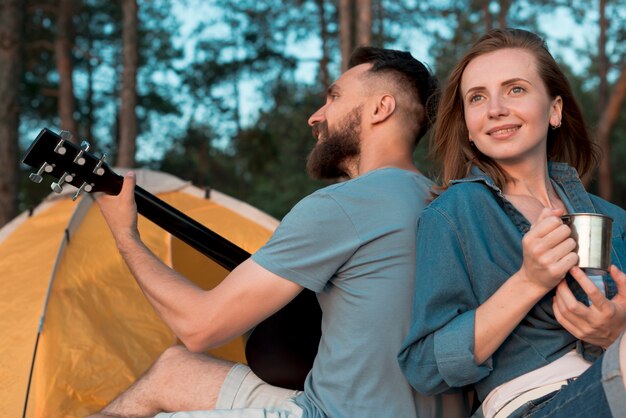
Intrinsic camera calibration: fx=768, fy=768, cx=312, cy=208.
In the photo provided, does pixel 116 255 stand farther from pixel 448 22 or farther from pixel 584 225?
pixel 448 22

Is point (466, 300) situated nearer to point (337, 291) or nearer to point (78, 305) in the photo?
point (337, 291)

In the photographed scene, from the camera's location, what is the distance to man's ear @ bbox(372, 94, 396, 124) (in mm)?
2473

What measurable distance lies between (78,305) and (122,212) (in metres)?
1.43

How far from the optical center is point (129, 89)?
1228 centimetres

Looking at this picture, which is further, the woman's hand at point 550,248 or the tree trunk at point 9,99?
the tree trunk at point 9,99

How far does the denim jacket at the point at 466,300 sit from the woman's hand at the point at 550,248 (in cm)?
18

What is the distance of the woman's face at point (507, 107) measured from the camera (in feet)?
6.61

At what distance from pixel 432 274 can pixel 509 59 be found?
66cm

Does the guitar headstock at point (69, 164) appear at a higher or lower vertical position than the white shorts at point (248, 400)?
higher

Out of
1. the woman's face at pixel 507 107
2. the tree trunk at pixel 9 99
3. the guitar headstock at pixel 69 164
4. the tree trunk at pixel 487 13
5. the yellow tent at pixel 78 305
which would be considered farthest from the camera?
the tree trunk at pixel 487 13

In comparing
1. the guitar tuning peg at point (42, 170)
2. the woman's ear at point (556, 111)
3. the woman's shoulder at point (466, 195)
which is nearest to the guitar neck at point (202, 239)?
the guitar tuning peg at point (42, 170)

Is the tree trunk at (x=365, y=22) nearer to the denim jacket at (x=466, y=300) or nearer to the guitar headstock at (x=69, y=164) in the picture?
the guitar headstock at (x=69, y=164)

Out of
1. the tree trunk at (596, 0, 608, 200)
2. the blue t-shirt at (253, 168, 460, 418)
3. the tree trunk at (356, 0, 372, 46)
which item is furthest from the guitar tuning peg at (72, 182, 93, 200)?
the tree trunk at (596, 0, 608, 200)

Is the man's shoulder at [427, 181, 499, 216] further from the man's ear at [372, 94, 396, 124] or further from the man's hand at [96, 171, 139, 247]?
the man's hand at [96, 171, 139, 247]
